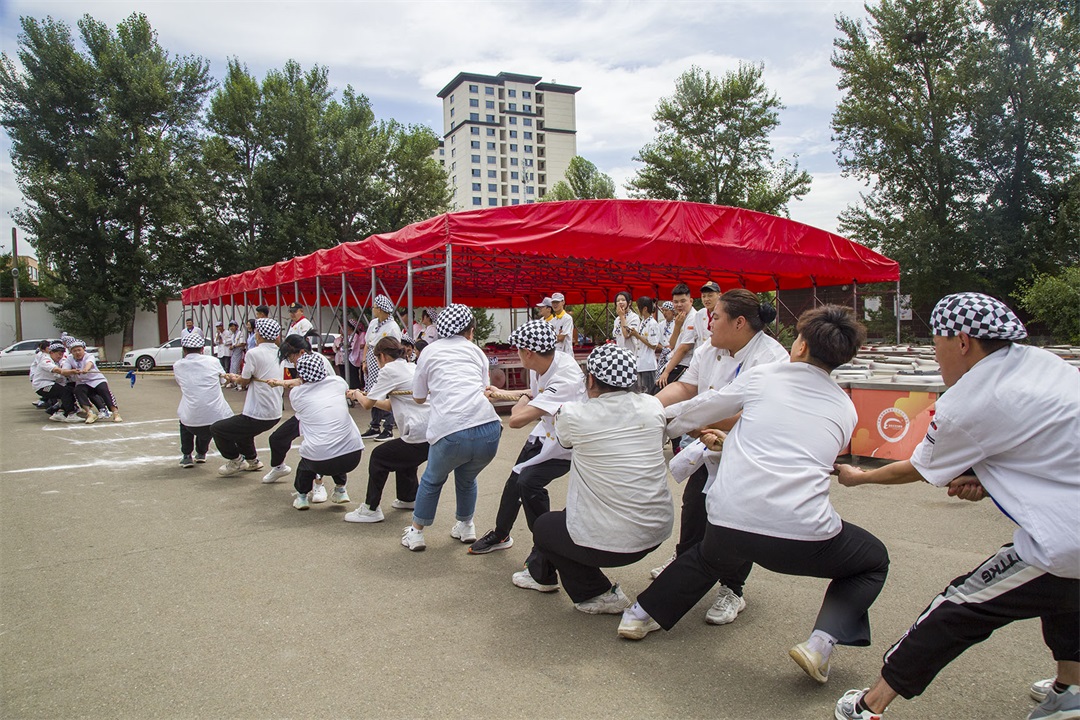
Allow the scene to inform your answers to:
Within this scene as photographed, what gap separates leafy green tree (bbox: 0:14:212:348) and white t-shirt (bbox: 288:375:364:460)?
95.7 feet

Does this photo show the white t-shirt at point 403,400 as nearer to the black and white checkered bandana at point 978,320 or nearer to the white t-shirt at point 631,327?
the black and white checkered bandana at point 978,320

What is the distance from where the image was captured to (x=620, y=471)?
3.18 m

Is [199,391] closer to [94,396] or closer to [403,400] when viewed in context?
[403,400]

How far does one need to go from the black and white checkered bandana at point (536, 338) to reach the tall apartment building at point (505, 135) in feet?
297

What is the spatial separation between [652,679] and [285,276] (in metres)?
14.0

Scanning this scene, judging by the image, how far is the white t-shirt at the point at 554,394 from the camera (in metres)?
3.83

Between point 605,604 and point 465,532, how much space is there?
1.56 metres

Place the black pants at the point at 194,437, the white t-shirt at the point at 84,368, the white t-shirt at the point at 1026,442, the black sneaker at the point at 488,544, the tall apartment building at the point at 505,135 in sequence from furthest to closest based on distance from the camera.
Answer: the tall apartment building at the point at 505,135, the white t-shirt at the point at 84,368, the black pants at the point at 194,437, the black sneaker at the point at 488,544, the white t-shirt at the point at 1026,442

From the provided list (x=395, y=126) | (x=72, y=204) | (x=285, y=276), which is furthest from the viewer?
(x=395, y=126)

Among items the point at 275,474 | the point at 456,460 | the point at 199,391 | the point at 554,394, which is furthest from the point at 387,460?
the point at 199,391

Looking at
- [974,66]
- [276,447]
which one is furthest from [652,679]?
[974,66]

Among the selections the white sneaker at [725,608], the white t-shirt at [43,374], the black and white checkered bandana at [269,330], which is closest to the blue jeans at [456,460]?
the white sneaker at [725,608]

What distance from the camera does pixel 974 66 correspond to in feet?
75.6

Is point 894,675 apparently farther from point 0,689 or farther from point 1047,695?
point 0,689
